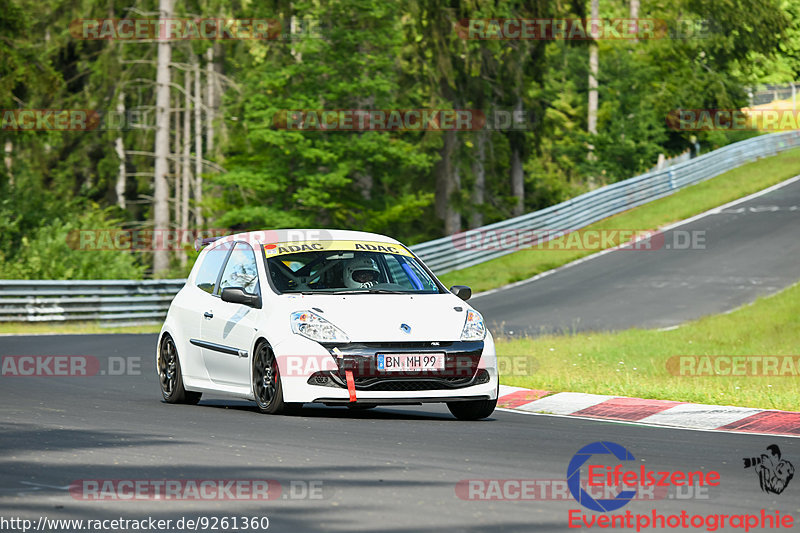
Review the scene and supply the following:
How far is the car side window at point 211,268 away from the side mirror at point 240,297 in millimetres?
1207

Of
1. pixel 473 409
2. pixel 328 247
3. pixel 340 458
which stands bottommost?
pixel 340 458

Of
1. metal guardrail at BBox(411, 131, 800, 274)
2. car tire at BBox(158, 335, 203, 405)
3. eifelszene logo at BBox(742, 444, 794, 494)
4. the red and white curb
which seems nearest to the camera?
eifelszene logo at BBox(742, 444, 794, 494)

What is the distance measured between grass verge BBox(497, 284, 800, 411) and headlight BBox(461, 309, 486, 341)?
2685 mm

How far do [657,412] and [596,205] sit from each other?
104ft

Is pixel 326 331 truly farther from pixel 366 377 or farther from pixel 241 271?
pixel 241 271

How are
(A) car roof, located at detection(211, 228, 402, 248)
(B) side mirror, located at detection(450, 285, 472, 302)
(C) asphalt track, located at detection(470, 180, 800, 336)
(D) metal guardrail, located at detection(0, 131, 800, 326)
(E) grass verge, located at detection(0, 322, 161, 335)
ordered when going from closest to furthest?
(B) side mirror, located at detection(450, 285, 472, 302) → (A) car roof, located at detection(211, 228, 402, 248) → (E) grass verge, located at detection(0, 322, 161, 335) → (C) asphalt track, located at detection(470, 180, 800, 336) → (D) metal guardrail, located at detection(0, 131, 800, 326)

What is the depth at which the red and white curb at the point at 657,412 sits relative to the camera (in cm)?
1155

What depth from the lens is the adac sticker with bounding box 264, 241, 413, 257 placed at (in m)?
12.7

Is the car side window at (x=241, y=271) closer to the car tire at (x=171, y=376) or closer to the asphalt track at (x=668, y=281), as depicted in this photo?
the car tire at (x=171, y=376)

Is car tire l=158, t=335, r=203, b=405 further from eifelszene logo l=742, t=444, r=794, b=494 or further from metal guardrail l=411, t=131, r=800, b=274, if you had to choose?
metal guardrail l=411, t=131, r=800, b=274

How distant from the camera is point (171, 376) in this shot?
1346 centimetres

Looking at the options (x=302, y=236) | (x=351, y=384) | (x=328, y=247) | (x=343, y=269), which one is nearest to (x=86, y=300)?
(x=302, y=236)

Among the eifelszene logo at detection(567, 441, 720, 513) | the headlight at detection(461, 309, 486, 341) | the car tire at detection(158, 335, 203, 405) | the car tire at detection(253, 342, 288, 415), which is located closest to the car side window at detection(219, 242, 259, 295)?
the car tire at detection(253, 342, 288, 415)

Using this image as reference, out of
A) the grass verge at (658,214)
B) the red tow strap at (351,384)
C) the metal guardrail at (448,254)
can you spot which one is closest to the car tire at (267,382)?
the red tow strap at (351,384)
